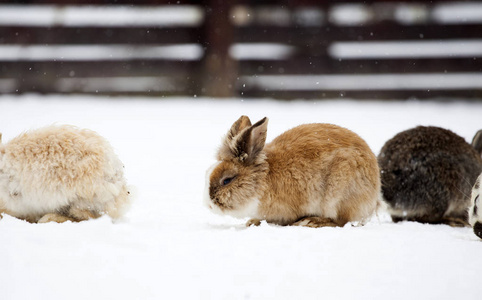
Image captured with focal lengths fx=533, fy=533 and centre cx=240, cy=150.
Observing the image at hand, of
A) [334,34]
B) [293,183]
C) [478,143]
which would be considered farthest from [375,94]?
[293,183]

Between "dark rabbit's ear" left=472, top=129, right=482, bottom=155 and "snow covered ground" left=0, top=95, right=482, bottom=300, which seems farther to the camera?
"dark rabbit's ear" left=472, top=129, right=482, bottom=155

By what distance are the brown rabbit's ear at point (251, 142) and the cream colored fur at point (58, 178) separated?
0.67 m

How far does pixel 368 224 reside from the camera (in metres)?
3.12

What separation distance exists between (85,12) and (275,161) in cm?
563

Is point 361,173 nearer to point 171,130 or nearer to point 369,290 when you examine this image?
point 369,290

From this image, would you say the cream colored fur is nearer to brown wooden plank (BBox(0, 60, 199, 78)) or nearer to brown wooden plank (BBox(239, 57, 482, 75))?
brown wooden plank (BBox(0, 60, 199, 78))

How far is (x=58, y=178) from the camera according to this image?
8.45 feet

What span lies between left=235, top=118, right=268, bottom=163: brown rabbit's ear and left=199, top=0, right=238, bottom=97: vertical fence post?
169 inches

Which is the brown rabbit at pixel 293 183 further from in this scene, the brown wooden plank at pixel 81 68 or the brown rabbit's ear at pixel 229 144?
the brown wooden plank at pixel 81 68

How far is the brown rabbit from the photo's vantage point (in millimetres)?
2881

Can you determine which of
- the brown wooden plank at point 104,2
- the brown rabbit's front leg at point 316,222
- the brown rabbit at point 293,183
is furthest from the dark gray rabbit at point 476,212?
the brown wooden plank at point 104,2

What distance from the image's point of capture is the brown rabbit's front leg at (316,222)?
286cm

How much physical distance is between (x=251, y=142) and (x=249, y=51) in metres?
4.90

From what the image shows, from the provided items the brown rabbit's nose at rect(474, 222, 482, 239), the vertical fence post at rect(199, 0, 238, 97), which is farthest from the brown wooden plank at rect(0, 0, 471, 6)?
the brown rabbit's nose at rect(474, 222, 482, 239)
